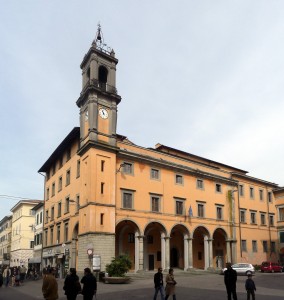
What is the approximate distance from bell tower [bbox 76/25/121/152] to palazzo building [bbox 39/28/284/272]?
10 cm

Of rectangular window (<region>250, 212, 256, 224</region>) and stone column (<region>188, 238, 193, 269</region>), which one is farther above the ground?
rectangular window (<region>250, 212, 256, 224</region>)

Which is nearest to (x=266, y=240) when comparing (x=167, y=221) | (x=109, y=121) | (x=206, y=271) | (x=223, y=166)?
(x=223, y=166)

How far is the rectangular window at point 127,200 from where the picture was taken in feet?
117

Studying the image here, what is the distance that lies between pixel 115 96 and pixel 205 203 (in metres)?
17.0

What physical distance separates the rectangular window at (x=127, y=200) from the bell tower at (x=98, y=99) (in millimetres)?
4952

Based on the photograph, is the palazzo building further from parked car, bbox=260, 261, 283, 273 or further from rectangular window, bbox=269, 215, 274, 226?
rectangular window, bbox=269, 215, 274, 226

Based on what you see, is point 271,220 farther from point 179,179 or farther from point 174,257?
point 179,179

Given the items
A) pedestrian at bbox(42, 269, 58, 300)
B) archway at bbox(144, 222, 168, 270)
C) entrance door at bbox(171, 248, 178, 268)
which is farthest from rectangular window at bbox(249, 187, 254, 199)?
pedestrian at bbox(42, 269, 58, 300)

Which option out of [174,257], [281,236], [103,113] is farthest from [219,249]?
[103,113]

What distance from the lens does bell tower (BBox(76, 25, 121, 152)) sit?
113 ft

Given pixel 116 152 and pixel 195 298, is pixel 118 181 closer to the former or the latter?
pixel 116 152

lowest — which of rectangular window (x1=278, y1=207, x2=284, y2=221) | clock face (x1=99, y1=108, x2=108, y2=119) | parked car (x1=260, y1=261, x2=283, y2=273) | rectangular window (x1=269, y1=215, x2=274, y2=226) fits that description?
parked car (x1=260, y1=261, x2=283, y2=273)

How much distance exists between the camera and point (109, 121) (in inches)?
1412

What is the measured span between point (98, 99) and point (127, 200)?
1022 cm
